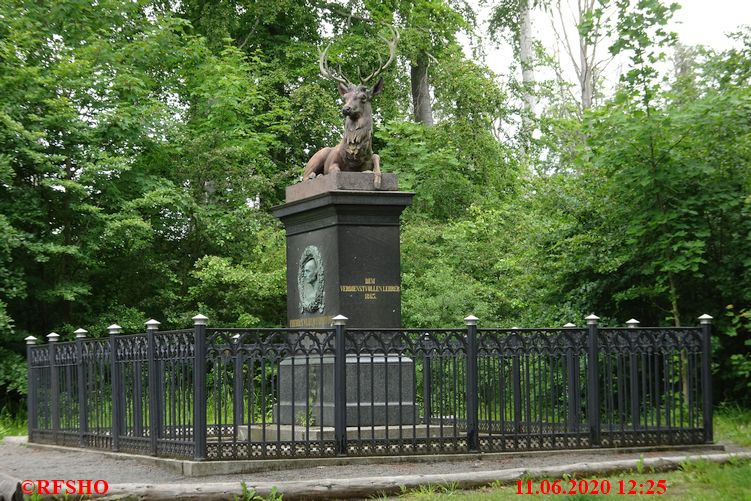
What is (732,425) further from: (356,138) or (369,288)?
(356,138)

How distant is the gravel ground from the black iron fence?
0.31 m

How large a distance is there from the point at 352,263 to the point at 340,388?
7.33 feet

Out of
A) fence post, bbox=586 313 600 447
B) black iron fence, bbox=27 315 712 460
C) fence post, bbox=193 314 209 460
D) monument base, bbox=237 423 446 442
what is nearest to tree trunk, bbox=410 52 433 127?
black iron fence, bbox=27 315 712 460

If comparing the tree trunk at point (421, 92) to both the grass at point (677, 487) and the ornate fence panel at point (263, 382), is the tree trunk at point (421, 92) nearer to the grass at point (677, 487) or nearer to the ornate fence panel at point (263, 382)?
the ornate fence panel at point (263, 382)

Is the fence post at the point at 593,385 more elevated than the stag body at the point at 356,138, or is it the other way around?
the stag body at the point at 356,138

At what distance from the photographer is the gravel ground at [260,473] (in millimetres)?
10258

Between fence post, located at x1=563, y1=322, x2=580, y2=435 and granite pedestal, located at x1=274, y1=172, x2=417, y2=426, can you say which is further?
granite pedestal, located at x1=274, y1=172, x2=417, y2=426

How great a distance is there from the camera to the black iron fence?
1123cm

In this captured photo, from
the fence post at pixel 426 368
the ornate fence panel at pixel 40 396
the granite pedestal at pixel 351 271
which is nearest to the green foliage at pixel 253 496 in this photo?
the fence post at pixel 426 368

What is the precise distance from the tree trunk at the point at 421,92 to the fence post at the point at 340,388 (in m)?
21.1

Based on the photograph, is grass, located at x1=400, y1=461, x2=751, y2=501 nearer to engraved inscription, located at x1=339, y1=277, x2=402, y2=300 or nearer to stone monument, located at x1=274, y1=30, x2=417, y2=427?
stone monument, located at x1=274, y1=30, x2=417, y2=427

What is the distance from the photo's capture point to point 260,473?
1066 cm

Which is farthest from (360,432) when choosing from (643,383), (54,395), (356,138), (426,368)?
(54,395)

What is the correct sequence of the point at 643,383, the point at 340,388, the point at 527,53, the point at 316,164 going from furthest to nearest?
1. the point at 527,53
2. the point at 316,164
3. the point at 643,383
4. the point at 340,388
